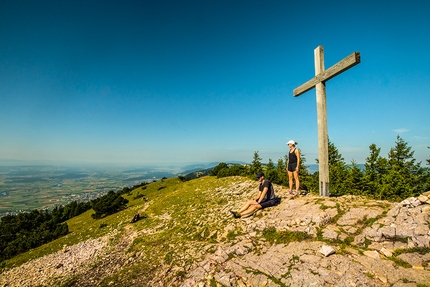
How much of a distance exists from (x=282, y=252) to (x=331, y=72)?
321 inches

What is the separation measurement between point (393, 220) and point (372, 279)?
9.38ft

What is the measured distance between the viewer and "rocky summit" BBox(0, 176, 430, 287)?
5137 mm

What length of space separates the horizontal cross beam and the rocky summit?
558 centimetres

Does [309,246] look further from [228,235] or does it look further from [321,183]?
[321,183]

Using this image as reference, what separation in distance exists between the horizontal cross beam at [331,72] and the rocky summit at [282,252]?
5579 mm

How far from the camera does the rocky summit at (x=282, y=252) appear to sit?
5.14 metres

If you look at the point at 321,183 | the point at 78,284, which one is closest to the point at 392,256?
the point at 321,183

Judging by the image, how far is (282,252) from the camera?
6613 mm

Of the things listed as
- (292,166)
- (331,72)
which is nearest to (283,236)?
(292,166)

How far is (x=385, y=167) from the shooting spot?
93.1 ft

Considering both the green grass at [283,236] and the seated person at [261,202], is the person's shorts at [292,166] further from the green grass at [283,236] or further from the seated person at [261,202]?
the green grass at [283,236]

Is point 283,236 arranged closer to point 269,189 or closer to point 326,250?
point 326,250

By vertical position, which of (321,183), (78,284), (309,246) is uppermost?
(321,183)

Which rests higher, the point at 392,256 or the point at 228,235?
the point at 392,256
